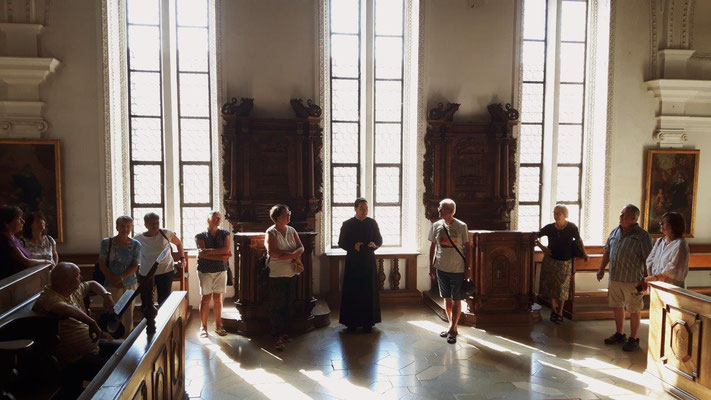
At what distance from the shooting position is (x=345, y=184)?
7941mm

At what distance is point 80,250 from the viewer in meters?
7.09

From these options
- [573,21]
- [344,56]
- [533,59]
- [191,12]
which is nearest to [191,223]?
[191,12]

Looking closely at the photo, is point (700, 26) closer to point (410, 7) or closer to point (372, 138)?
point (410, 7)

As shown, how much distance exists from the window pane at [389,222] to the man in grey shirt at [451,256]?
2.03m

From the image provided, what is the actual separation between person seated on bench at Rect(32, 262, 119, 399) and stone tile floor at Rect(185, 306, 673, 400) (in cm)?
121

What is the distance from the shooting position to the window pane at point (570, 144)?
8.39 meters

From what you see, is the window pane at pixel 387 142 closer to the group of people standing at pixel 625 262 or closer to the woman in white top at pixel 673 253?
the group of people standing at pixel 625 262

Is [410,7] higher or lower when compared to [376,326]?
higher

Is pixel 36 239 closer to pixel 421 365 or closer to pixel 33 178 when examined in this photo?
pixel 33 178

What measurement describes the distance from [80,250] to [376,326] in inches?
173

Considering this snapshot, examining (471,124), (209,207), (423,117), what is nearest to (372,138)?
(423,117)

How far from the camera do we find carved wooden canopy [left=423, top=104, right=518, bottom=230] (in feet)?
25.2

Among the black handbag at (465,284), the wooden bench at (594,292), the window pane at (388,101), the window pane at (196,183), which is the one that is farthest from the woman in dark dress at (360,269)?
the wooden bench at (594,292)

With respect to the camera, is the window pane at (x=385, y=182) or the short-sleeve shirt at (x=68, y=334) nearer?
the short-sleeve shirt at (x=68, y=334)
